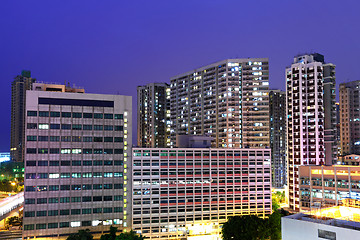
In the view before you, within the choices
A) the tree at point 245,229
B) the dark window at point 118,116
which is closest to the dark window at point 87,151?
the dark window at point 118,116

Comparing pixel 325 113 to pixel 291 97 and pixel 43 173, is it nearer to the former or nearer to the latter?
pixel 291 97

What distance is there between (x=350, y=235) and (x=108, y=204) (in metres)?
67.5

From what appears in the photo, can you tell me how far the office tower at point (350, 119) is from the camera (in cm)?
17702

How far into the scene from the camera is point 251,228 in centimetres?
8056

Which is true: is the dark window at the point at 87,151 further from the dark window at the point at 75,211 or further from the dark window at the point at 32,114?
the dark window at the point at 32,114

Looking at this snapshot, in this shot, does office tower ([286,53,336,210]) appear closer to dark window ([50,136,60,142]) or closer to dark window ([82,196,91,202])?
dark window ([82,196,91,202])

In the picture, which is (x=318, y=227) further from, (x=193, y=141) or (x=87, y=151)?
(x=193, y=141)

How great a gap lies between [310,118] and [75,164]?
9987 cm

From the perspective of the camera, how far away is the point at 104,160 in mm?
90125

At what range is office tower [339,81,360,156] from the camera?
17702cm

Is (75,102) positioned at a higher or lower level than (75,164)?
higher

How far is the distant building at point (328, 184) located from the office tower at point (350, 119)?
74.2 meters

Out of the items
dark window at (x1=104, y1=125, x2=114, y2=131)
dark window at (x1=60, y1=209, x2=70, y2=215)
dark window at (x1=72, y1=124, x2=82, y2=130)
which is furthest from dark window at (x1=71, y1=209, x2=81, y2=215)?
dark window at (x1=104, y1=125, x2=114, y2=131)

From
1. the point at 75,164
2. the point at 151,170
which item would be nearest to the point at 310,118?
the point at 151,170
